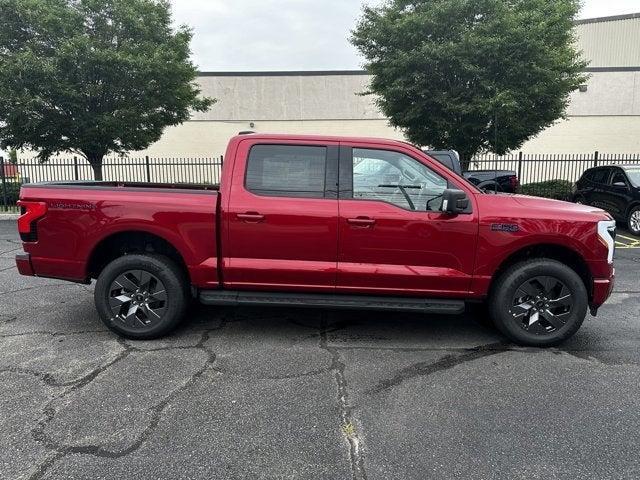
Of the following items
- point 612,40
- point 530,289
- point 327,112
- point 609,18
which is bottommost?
point 530,289

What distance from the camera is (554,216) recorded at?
4.16 metres

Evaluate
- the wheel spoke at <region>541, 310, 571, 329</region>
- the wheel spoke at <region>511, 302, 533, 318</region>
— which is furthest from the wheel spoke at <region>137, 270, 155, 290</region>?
the wheel spoke at <region>541, 310, 571, 329</region>

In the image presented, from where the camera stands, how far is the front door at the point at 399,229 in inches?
164

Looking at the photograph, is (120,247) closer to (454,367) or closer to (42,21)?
(454,367)

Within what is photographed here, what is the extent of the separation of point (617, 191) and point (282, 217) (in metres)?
10.1

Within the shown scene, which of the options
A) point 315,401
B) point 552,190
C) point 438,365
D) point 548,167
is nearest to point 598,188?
point 552,190

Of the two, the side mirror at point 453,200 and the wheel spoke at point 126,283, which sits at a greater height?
the side mirror at point 453,200

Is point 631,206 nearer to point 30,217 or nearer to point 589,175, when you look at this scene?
point 589,175

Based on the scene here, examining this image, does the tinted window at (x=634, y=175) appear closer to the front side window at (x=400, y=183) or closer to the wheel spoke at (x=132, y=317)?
the front side window at (x=400, y=183)

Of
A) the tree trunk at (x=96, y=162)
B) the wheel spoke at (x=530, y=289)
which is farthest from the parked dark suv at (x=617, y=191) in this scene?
the tree trunk at (x=96, y=162)

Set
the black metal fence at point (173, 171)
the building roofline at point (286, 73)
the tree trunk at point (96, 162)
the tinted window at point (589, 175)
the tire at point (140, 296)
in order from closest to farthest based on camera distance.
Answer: the tire at point (140, 296), the tinted window at point (589, 175), the tree trunk at point (96, 162), the black metal fence at point (173, 171), the building roofline at point (286, 73)

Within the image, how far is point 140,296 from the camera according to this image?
4.47 metres

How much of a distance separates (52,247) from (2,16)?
12.3 meters

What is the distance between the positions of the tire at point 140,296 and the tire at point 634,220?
1043 centimetres
